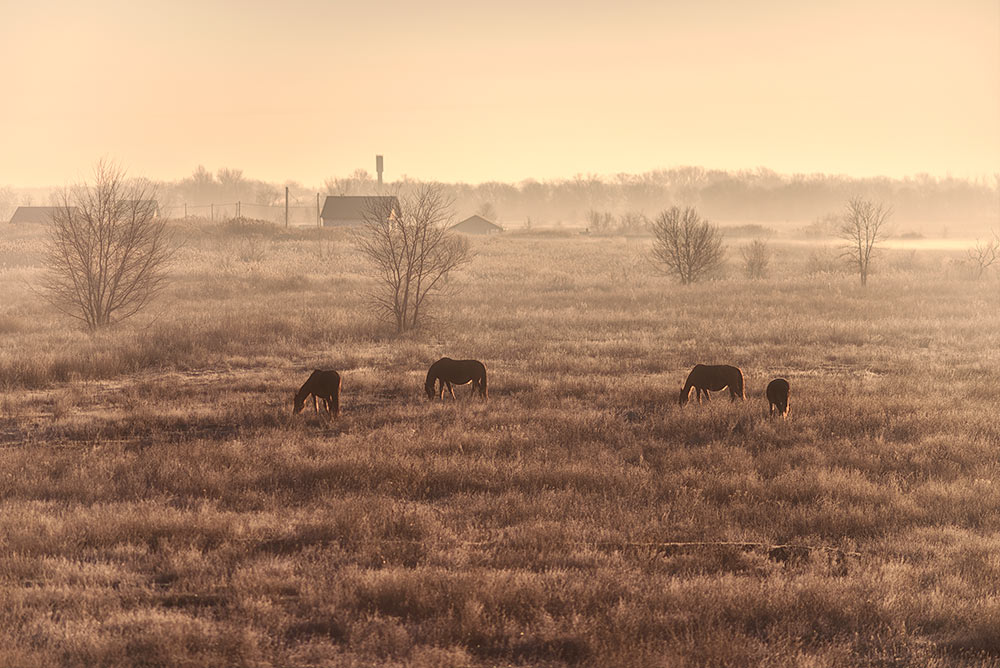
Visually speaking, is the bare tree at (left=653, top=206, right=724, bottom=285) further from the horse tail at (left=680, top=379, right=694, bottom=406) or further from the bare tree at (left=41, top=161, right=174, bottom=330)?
the horse tail at (left=680, top=379, right=694, bottom=406)

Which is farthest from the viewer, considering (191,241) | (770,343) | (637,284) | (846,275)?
→ (191,241)

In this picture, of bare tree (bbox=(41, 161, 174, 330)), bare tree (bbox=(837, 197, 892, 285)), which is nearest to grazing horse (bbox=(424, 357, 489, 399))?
bare tree (bbox=(41, 161, 174, 330))

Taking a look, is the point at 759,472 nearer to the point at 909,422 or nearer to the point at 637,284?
the point at 909,422

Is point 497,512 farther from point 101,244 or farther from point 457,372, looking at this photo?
point 101,244

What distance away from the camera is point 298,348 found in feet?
68.6

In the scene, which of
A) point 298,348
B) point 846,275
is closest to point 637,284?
point 846,275

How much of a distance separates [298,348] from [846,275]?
34.7m

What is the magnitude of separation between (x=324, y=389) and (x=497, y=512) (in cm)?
505

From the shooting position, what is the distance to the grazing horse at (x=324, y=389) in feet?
41.8

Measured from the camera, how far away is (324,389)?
12812mm

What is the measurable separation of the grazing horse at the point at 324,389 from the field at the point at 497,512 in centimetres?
37

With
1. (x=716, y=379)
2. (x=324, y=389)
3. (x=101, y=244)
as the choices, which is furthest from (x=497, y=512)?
(x=101, y=244)

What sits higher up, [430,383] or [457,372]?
[457,372]

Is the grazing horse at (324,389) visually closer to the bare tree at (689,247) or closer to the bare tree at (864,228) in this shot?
the bare tree at (689,247)
